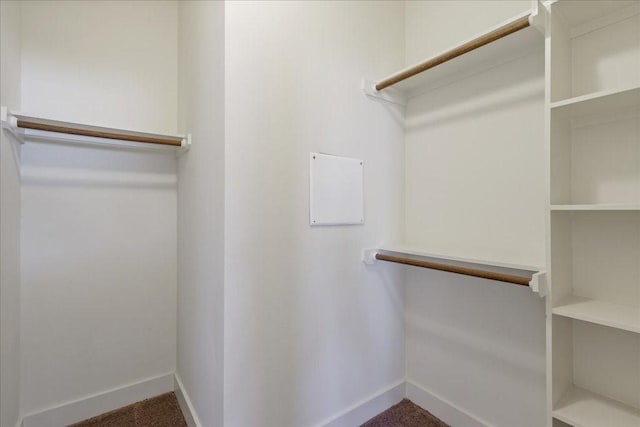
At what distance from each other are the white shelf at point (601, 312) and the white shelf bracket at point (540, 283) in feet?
0.22

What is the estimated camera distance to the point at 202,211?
1.47 metres

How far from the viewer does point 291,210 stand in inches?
53.6

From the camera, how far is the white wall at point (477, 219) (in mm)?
1342

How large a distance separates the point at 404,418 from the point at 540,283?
1157 mm

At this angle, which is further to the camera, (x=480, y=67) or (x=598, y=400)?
(x=480, y=67)

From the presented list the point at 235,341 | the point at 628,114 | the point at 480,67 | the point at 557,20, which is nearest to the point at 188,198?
the point at 235,341

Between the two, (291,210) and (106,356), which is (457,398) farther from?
(106,356)

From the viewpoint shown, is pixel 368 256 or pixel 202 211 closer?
pixel 202 211

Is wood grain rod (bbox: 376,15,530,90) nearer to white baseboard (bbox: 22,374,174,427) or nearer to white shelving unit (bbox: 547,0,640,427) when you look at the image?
white shelving unit (bbox: 547,0,640,427)

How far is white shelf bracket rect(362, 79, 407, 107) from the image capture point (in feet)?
5.42

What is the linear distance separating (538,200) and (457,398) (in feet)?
3.81

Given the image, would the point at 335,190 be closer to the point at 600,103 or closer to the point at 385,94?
the point at 385,94

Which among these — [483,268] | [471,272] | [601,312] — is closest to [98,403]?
[471,272]

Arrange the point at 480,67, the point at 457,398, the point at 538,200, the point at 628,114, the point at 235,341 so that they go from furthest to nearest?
the point at 457,398 → the point at 480,67 → the point at 538,200 → the point at 235,341 → the point at 628,114
